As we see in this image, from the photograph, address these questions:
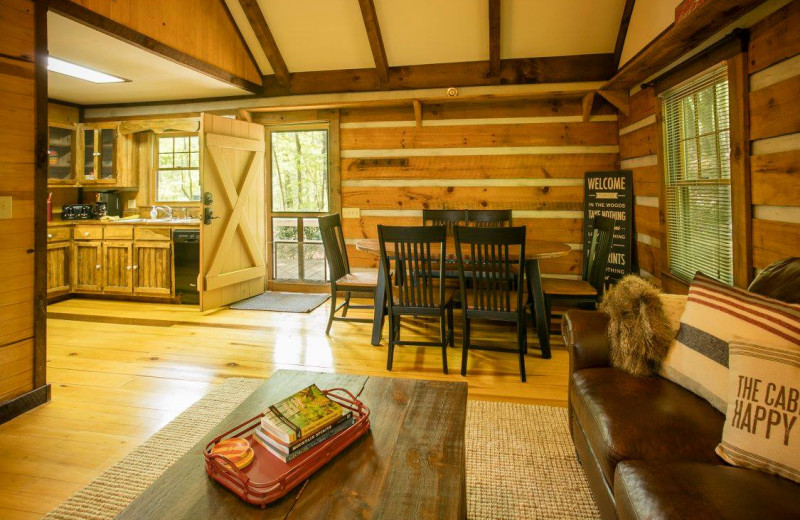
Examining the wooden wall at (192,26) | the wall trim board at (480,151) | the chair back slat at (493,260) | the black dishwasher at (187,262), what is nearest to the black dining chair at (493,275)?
the chair back slat at (493,260)

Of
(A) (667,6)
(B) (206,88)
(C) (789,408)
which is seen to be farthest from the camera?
(B) (206,88)

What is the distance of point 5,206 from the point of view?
2455 mm

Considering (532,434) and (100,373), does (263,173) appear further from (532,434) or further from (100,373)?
(532,434)

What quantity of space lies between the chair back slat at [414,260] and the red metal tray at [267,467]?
5.39 feet

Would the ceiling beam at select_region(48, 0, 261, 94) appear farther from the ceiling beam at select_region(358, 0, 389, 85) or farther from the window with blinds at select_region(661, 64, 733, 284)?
the window with blinds at select_region(661, 64, 733, 284)

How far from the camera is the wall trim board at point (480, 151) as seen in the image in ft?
15.6

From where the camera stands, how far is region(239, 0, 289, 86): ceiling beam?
4.55 m

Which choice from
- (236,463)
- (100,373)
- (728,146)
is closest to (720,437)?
(236,463)

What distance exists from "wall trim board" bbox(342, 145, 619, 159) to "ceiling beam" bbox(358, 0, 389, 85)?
784 mm

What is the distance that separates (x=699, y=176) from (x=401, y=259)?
84.1 inches

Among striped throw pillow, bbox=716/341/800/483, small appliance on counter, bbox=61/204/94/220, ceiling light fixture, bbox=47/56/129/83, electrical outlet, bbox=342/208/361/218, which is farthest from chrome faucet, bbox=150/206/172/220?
striped throw pillow, bbox=716/341/800/483

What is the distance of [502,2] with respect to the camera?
423 centimetres

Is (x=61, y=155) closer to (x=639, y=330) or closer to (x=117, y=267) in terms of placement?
(x=117, y=267)

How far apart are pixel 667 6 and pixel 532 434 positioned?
3284 millimetres
